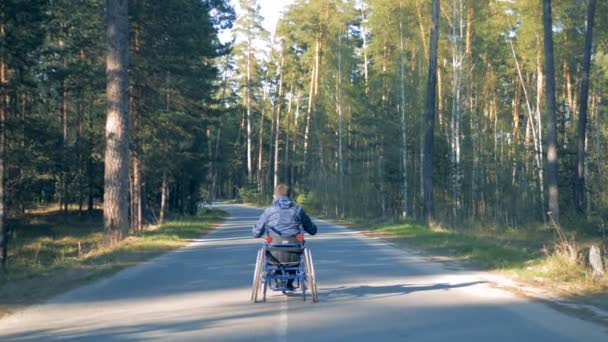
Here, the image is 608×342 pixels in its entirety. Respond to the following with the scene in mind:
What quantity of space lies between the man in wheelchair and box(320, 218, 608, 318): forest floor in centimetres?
407

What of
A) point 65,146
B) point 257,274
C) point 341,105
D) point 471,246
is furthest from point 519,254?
point 341,105

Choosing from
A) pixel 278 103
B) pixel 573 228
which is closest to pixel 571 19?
pixel 573 228

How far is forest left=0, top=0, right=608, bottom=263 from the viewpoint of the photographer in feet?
81.8

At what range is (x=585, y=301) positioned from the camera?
11016 millimetres

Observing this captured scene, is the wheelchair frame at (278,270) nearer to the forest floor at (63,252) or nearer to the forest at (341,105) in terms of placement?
the forest floor at (63,252)

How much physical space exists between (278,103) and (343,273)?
5792 centimetres

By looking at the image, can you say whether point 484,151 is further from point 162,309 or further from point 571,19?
point 162,309

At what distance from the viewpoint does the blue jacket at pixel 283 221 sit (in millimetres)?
10820

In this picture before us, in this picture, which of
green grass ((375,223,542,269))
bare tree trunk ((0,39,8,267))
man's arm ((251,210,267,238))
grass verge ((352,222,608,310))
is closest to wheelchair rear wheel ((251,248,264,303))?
man's arm ((251,210,267,238))

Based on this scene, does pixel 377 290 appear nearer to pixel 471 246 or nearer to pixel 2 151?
pixel 471 246

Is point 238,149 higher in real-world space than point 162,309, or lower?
higher

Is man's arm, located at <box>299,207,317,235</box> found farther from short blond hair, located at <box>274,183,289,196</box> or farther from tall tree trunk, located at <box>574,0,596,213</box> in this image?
tall tree trunk, located at <box>574,0,596,213</box>

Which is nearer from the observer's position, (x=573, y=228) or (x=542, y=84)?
(x=573, y=228)

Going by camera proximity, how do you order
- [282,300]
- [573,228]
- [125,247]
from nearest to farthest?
1. [282,300]
2. [125,247]
3. [573,228]
